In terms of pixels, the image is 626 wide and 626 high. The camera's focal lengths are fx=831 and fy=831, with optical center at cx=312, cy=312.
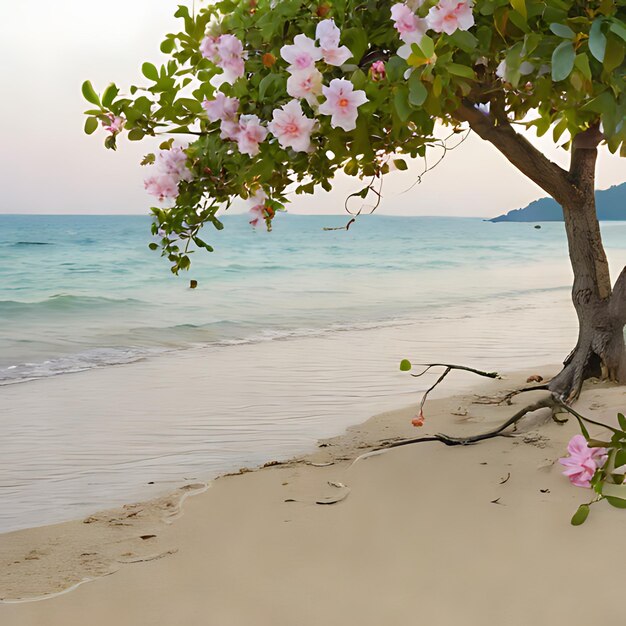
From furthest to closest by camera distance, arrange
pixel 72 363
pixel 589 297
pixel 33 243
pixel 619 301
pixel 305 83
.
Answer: pixel 33 243 → pixel 72 363 → pixel 589 297 → pixel 619 301 → pixel 305 83

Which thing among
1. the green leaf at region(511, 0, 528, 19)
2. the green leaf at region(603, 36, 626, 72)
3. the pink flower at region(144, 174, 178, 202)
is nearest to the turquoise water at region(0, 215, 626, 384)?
the pink flower at region(144, 174, 178, 202)

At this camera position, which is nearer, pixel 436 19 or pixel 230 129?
pixel 436 19

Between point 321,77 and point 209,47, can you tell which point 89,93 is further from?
point 321,77

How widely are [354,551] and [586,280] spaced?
212 cm

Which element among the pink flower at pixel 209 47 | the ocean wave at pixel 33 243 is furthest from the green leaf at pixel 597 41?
the ocean wave at pixel 33 243

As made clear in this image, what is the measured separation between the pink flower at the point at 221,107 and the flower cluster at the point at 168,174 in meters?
0.28

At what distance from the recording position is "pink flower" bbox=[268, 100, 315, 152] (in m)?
2.12

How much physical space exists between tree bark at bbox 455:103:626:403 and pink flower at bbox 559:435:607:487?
1339mm

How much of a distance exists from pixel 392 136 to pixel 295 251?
2468 centimetres

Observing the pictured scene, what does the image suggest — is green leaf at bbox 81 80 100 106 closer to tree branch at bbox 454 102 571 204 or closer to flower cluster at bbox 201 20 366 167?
flower cluster at bbox 201 20 366 167

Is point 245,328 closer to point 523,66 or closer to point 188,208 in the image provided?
point 188,208

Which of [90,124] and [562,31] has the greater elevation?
[562,31]

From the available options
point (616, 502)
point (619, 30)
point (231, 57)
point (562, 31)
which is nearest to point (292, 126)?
point (231, 57)

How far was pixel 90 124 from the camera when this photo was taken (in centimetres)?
237
